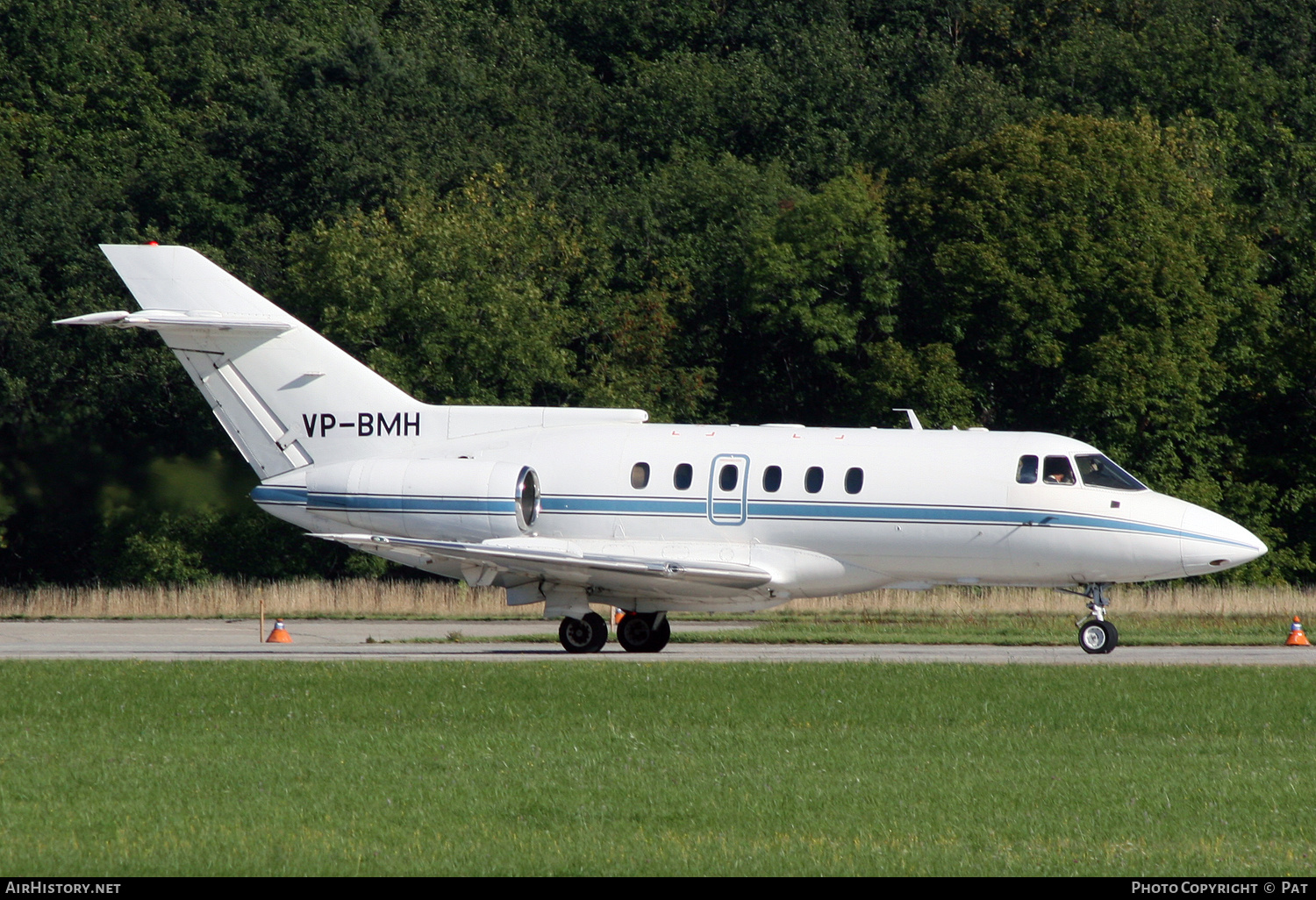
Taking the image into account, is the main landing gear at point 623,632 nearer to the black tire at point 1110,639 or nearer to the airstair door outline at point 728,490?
the airstair door outline at point 728,490

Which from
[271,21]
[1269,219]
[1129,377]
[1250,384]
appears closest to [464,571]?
[1129,377]

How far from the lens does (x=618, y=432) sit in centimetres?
2428

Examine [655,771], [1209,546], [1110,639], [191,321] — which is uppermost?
[191,321]

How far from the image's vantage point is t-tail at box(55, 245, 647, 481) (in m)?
24.9

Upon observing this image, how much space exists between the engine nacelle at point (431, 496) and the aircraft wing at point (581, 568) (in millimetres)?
478

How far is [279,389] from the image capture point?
2517 centimetres

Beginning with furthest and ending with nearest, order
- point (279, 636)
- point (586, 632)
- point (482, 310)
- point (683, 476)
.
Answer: point (482, 310) → point (279, 636) → point (586, 632) → point (683, 476)

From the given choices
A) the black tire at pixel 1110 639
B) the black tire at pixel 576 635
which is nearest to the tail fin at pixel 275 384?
the black tire at pixel 576 635

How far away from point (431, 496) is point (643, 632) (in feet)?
12.0

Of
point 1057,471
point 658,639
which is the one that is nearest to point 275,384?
point 658,639

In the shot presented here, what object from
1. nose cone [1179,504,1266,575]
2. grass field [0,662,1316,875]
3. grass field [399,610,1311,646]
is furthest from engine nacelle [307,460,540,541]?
nose cone [1179,504,1266,575]

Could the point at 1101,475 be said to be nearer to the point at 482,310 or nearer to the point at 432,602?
the point at 432,602

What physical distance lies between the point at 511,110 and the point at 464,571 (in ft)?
126

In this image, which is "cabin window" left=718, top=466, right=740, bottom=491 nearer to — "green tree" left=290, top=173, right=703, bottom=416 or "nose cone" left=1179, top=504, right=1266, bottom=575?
"nose cone" left=1179, top=504, right=1266, bottom=575
